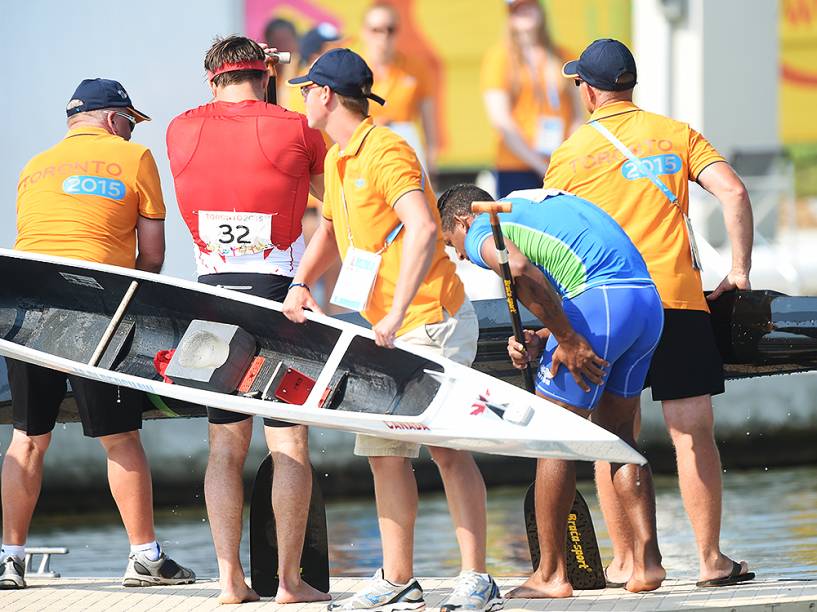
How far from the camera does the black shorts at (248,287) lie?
560 cm

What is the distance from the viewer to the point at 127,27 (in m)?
9.59

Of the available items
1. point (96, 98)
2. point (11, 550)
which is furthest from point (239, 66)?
point (11, 550)

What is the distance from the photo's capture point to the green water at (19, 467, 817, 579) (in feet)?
24.3

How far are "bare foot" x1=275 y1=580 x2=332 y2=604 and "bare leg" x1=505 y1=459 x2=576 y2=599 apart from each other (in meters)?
0.68

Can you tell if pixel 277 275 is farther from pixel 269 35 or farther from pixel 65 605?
pixel 269 35

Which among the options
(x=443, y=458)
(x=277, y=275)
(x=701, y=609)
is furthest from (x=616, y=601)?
(x=277, y=275)

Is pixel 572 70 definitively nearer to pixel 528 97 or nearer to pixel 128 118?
pixel 128 118

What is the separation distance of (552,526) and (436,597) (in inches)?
21.3

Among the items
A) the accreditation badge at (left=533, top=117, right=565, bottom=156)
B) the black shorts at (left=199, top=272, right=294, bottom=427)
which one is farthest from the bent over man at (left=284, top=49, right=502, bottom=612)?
the accreditation badge at (left=533, top=117, right=565, bottom=156)

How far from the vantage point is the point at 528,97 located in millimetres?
10320

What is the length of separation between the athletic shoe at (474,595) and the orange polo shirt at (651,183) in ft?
3.81

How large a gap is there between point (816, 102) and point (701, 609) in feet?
35.9

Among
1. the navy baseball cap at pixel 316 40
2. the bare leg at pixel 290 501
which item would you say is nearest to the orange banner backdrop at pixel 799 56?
the navy baseball cap at pixel 316 40

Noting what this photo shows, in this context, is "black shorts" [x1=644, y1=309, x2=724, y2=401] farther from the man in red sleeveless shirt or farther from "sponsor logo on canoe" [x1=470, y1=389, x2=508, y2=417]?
the man in red sleeveless shirt
